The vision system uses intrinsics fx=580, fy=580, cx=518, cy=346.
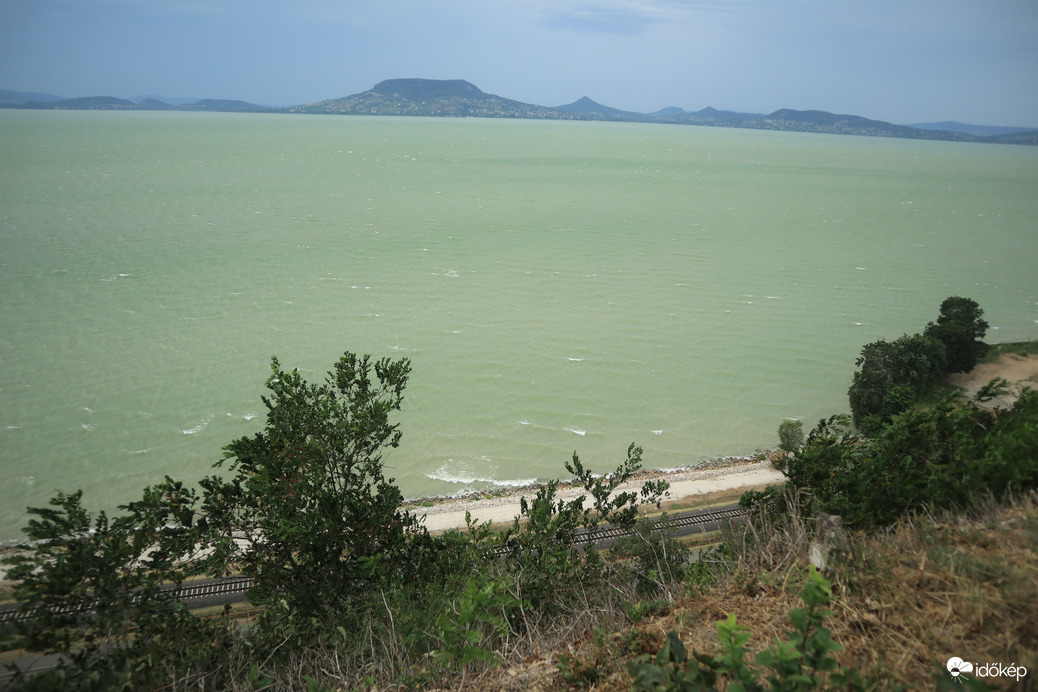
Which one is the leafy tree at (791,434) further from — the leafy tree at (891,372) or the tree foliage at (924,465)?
the tree foliage at (924,465)

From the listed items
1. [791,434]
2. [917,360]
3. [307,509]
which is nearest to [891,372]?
[917,360]

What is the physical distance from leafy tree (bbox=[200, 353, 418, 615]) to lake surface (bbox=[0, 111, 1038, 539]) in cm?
1489

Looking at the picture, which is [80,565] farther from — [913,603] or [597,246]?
[597,246]

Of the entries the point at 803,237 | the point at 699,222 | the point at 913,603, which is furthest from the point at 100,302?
the point at 803,237

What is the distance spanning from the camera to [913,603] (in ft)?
18.4

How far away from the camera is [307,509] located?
33.8ft

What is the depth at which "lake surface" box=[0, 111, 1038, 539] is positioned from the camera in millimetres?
29297

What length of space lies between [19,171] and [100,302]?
8425 cm

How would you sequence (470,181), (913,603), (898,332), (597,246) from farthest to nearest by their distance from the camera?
(470,181) < (597,246) < (898,332) < (913,603)

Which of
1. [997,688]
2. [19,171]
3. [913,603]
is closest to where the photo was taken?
[997,688]

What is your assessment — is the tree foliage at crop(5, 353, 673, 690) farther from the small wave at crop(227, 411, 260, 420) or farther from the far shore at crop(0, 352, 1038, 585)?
the small wave at crop(227, 411, 260, 420)

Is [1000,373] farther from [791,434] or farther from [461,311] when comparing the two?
[461,311]

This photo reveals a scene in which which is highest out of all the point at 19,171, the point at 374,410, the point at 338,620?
the point at 19,171

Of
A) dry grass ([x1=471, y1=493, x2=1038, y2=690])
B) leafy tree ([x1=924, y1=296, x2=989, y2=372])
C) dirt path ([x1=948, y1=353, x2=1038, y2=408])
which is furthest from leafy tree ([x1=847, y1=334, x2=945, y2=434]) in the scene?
dry grass ([x1=471, y1=493, x2=1038, y2=690])
